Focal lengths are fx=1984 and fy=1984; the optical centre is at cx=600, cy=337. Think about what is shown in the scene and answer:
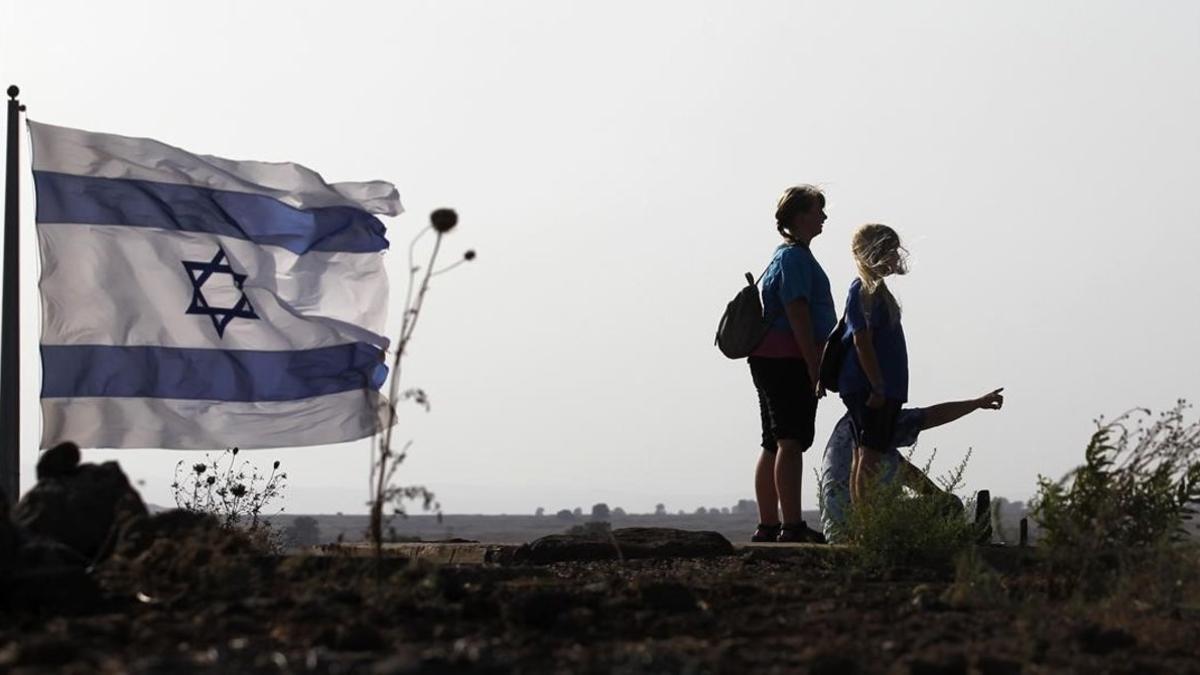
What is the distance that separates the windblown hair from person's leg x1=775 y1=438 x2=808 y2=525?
3.48 ft

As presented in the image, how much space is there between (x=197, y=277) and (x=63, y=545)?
13.8 ft

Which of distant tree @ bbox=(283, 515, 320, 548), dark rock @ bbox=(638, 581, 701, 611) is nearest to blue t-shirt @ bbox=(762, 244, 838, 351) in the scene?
distant tree @ bbox=(283, 515, 320, 548)

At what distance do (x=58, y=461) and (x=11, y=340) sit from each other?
2.68 m

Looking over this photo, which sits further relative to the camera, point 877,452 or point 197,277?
point 197,277

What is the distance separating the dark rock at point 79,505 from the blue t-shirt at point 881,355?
3923 mm

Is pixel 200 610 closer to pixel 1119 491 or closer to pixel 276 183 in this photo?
pixel 1119 491

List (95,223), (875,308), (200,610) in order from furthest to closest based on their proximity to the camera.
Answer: (95,223)
(875,308)
(200,610)

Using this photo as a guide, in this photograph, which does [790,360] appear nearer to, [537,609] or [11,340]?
[11,340]

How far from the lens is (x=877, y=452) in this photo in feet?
31.7

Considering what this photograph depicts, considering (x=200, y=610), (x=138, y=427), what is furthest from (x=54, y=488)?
(x=138, y=427)

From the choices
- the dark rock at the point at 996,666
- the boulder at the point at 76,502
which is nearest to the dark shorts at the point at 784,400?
the boulder at the point at 76,502

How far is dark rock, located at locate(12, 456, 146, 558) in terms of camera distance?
6.82 meters

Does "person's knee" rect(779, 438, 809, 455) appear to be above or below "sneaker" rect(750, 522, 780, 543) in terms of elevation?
above

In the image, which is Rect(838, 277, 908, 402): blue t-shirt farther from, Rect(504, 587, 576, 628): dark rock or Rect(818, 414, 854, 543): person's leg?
Rect(504, 587, 576, 628): dark rock
